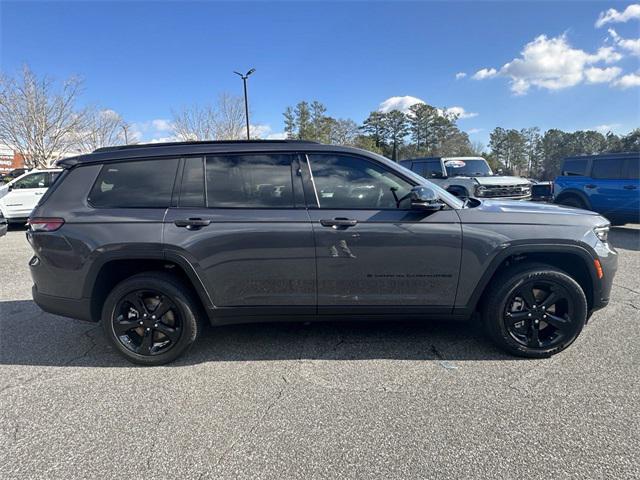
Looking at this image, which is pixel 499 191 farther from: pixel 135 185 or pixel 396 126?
pixel 396 126

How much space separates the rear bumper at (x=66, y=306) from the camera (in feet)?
9.95

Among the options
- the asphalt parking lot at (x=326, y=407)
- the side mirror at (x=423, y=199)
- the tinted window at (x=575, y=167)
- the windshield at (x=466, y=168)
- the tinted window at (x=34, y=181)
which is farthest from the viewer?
the windshield at (x=466, y=168)

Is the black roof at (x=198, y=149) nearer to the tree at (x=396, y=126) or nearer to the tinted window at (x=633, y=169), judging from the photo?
the tinted window at (x=633, y=169)

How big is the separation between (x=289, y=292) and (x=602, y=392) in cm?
242

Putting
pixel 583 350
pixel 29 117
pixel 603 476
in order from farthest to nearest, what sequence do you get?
pixel 29 117, pixel 583 350, pixel 603 476

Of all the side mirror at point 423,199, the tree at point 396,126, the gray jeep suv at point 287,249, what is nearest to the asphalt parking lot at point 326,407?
the gray jeep suv at point 287,249

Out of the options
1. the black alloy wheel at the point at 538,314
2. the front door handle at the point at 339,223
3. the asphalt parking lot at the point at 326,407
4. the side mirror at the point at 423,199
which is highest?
the side mirror at the point at 423,199

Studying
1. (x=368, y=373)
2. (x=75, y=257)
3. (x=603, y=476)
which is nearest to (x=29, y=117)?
(x=75, y=257)

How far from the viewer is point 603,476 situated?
6.11 ft

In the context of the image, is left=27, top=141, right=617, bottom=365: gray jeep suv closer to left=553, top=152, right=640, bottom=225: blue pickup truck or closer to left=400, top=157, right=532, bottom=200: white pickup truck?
left=553, top=152, right=640, bottom=225: blue pickup truck

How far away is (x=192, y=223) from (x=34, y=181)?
11235 millimetres

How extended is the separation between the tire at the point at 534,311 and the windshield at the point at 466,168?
31.4 ft

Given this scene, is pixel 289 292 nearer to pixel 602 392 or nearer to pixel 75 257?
pixel 75 257

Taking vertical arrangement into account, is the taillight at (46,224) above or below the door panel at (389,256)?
above
